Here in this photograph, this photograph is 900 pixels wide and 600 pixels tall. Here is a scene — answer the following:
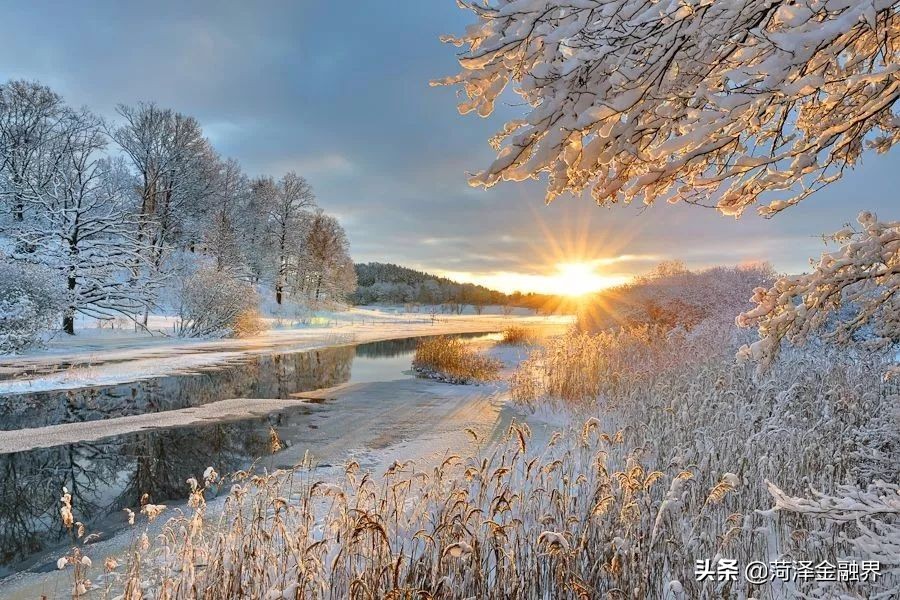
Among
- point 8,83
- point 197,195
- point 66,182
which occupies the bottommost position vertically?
point 66,182

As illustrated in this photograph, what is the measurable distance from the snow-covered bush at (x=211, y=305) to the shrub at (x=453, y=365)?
37.5 feet

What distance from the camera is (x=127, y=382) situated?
12867 mm

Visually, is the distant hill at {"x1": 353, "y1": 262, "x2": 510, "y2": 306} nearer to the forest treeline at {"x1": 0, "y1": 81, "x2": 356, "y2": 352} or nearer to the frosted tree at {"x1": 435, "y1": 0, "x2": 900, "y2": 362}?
the forest treeline at {"x1": 0, "y1": 81, "x2": 356, "y2": 352}

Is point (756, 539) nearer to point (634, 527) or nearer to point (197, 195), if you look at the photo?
point (634, 527)

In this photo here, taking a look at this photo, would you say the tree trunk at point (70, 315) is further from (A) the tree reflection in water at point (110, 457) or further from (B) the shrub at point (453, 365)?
(B) the shrub at point (453, 365)

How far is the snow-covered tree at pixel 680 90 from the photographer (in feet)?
7.30

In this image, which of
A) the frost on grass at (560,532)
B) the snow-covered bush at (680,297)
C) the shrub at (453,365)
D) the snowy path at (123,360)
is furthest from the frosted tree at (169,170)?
the frost on grass at (560,532)

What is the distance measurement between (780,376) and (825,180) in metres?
6.22

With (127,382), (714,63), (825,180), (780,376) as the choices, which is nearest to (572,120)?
(714,63)

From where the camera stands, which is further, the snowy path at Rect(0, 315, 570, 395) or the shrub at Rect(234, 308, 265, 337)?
the shrub at Rect(234, 308, 265, 337)

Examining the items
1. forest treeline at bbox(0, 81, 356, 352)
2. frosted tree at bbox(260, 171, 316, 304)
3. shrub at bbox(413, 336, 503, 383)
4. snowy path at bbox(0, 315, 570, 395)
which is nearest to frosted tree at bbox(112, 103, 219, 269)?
forest treeline at bbox(0, 81, 356, 352)

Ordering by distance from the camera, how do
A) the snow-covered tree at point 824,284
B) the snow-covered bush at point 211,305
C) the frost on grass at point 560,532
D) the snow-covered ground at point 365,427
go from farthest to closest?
the snow-covered bush at point 211,305 → the snow-covered ground at point 365,427 → the frost on grass at point 560,532 → the snow-covered tree at point 824,284

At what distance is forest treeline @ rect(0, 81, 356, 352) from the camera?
2120 centimetres

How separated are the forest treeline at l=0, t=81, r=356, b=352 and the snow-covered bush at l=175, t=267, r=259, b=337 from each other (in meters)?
0.06
